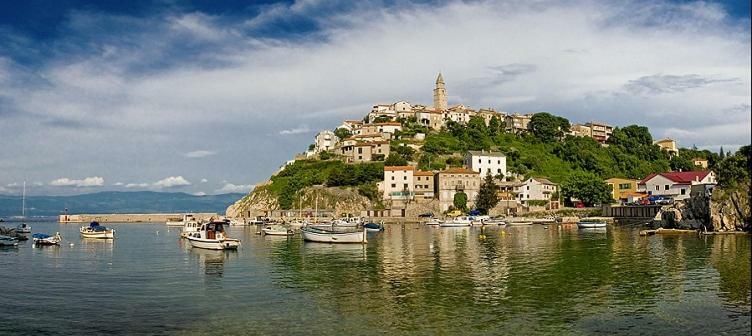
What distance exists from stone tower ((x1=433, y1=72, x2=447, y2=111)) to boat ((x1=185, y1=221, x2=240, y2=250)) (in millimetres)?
109968

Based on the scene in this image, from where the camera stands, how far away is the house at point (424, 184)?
112m

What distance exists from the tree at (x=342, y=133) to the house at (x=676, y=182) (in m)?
66.7

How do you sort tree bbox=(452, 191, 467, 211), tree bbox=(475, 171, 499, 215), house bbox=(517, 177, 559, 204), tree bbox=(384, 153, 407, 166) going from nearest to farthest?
tree bbox=(475, 171, 499, 215) < tree bbox=(452, 191, 467, 211) < house bbox=(517, 177, 559, 204) < tree bbox=(384, 153, 407, 166)

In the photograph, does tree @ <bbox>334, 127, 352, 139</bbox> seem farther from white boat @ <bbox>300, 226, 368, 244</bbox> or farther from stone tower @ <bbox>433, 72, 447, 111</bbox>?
white boat @ <bbox>300, 226, 368, 244</bbox>

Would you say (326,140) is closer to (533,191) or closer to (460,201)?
(460,201)

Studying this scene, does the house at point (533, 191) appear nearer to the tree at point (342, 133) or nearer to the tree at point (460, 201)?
the tree at point (460, 201)

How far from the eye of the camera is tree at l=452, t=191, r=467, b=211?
109188mm

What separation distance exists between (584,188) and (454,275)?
3252 inches

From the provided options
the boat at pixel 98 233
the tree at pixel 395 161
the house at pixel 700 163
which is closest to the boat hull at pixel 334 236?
the boat at pixel 98 233

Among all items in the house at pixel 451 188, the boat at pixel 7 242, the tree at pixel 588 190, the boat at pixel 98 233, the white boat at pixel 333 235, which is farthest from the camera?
the house at pixel 451 188

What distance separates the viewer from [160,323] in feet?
72.6

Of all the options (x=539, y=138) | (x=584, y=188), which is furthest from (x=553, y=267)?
(x=539, y=138)

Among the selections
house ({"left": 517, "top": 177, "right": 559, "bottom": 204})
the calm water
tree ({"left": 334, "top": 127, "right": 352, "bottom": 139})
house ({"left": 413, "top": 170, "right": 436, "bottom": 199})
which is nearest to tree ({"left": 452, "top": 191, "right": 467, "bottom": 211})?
house ({"left": 413, "top": 170, "right": 436, "bottom": 199})

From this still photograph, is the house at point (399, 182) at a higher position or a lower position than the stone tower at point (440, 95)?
lower
